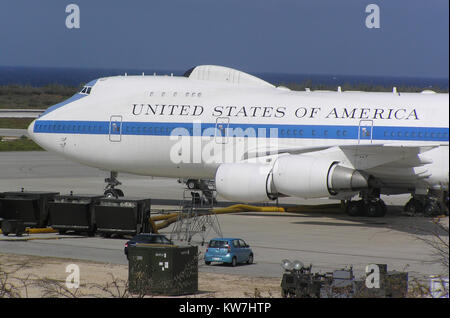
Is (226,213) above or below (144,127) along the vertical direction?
below

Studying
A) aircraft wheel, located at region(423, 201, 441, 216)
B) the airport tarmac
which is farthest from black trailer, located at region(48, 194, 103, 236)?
aircraft wheel, located at region(423, 201, 441, 216)

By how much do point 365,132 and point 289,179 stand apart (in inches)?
175

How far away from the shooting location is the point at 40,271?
971 inches

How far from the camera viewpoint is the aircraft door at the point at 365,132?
36781 mm

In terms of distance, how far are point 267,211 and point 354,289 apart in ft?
69.6

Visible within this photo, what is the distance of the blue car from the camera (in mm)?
26422

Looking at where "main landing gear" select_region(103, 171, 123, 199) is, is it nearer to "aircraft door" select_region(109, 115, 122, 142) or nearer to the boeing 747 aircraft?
the boeing 747 aircraft

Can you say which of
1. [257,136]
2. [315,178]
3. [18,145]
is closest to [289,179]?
[315,178]

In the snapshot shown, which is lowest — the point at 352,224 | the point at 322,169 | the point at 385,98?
the point at 352,224

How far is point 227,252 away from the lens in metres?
26.4
